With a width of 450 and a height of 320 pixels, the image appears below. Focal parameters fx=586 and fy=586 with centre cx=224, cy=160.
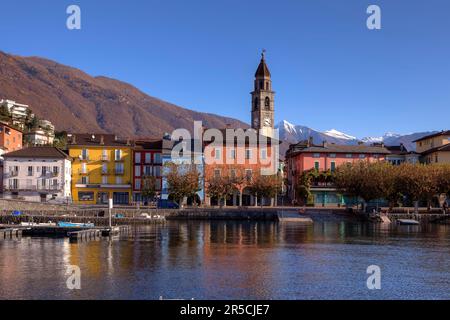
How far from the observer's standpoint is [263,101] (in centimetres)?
15262

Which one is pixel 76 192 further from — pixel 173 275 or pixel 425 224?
pixel 173 275

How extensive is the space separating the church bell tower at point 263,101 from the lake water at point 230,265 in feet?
268

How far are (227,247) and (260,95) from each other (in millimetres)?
98369

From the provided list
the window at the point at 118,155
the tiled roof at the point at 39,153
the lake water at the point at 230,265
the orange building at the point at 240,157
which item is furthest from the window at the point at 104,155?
the lake water at the point at 230,265

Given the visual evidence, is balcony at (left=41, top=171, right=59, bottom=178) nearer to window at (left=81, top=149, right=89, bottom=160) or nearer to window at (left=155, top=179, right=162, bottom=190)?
window at (left=81, top=149, right=89, bottom=160)

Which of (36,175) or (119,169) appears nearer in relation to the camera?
(36,175)

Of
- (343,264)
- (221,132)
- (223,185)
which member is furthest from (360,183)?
(343,264)

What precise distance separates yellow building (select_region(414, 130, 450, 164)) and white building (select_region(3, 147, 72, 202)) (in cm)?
7279

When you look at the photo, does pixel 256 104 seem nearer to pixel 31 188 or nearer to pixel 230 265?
pixel 31 188

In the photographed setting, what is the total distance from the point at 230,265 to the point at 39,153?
7456cm

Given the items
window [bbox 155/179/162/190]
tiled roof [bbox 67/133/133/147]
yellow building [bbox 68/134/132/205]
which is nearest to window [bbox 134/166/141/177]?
yellow building [bbox 68/134/132/205]

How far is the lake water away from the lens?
35188 mm

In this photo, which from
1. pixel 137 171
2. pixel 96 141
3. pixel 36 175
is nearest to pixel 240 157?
pixel 137 171
